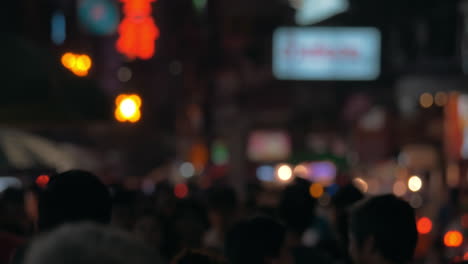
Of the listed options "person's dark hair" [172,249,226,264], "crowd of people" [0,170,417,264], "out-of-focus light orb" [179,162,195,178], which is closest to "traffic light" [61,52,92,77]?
"crowd of people" [0,170,417,264]

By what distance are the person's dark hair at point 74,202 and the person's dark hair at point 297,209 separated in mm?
3098

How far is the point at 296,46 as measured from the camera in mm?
27656

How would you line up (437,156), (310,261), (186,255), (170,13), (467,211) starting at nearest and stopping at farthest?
1. (186,255)
2. (310,261)
3. (467,211)
4. (170,13)
5. (437,156)

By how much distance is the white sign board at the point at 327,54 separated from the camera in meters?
27.7

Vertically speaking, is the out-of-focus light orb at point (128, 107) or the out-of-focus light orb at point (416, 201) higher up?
the out-of-focus light orb at point (128, 107)

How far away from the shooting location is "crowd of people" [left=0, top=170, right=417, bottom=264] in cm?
204

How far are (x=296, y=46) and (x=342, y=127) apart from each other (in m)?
26.1

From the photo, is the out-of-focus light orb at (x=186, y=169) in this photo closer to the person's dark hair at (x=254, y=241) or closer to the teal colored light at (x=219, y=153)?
the teal colored light at (x=219, y=153)

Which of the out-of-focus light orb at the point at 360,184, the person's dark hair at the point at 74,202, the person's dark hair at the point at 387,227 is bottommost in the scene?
the out-of-focus light orb at the point at 360,184

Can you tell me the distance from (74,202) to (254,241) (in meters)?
1.07

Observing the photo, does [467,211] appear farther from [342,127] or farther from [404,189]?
[342,127]

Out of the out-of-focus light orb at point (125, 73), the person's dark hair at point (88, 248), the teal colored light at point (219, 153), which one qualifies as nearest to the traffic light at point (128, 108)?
the out-of-focus light orb at point (125, 73)

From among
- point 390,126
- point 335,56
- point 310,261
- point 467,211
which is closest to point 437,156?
point 390,126

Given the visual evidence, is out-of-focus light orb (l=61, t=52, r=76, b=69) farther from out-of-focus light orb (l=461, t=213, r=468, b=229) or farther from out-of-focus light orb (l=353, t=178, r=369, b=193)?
out-of-focus light orb (l=461, t=213, r=468, b=229)
